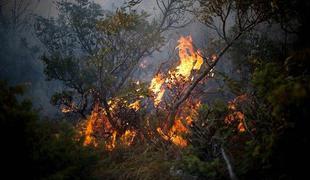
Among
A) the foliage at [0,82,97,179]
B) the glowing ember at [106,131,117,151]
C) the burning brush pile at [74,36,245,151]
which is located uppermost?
the burning brush pile at [74,36,245,151]

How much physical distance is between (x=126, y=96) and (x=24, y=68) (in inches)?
1311

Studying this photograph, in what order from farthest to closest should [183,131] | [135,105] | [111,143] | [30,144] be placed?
[135,105] → [111,143] → [183,131] → [30,144]

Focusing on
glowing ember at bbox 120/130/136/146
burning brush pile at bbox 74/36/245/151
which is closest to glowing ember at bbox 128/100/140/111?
burning brush pile at bbox 74/36/245/151

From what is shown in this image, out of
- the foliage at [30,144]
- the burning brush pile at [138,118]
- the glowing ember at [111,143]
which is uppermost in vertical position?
the burning brush pile at [138,118]

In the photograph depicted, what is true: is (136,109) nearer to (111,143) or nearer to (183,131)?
(111,143)

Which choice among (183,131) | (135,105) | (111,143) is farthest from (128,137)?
(183,131)

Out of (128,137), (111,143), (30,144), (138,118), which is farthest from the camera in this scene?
(138,118)

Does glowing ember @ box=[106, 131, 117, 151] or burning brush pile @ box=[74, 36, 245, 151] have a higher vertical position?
burning brush pile @ box=[74, 36, 245, 151]

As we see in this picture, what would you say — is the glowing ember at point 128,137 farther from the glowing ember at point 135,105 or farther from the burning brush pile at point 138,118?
the glowing ember at point 135,105

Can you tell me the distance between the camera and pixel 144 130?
972 centimetres

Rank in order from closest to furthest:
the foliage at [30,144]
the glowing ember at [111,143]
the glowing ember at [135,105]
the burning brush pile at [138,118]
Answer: the foliage at [30,144] → the glowing ember at [111,143] → the burning brush pile at [138,118] → the glowing ember at [135,105]

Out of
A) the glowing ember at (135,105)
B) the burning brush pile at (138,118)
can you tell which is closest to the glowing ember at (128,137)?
the burning brush pile at (138,118)

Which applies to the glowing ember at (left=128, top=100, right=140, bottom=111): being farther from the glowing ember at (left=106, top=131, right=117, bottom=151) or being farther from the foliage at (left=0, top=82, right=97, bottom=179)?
the foliage at (left=0, top=82, right=97, bottom=179)

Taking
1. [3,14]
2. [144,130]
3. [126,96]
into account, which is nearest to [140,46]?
[126,96]
